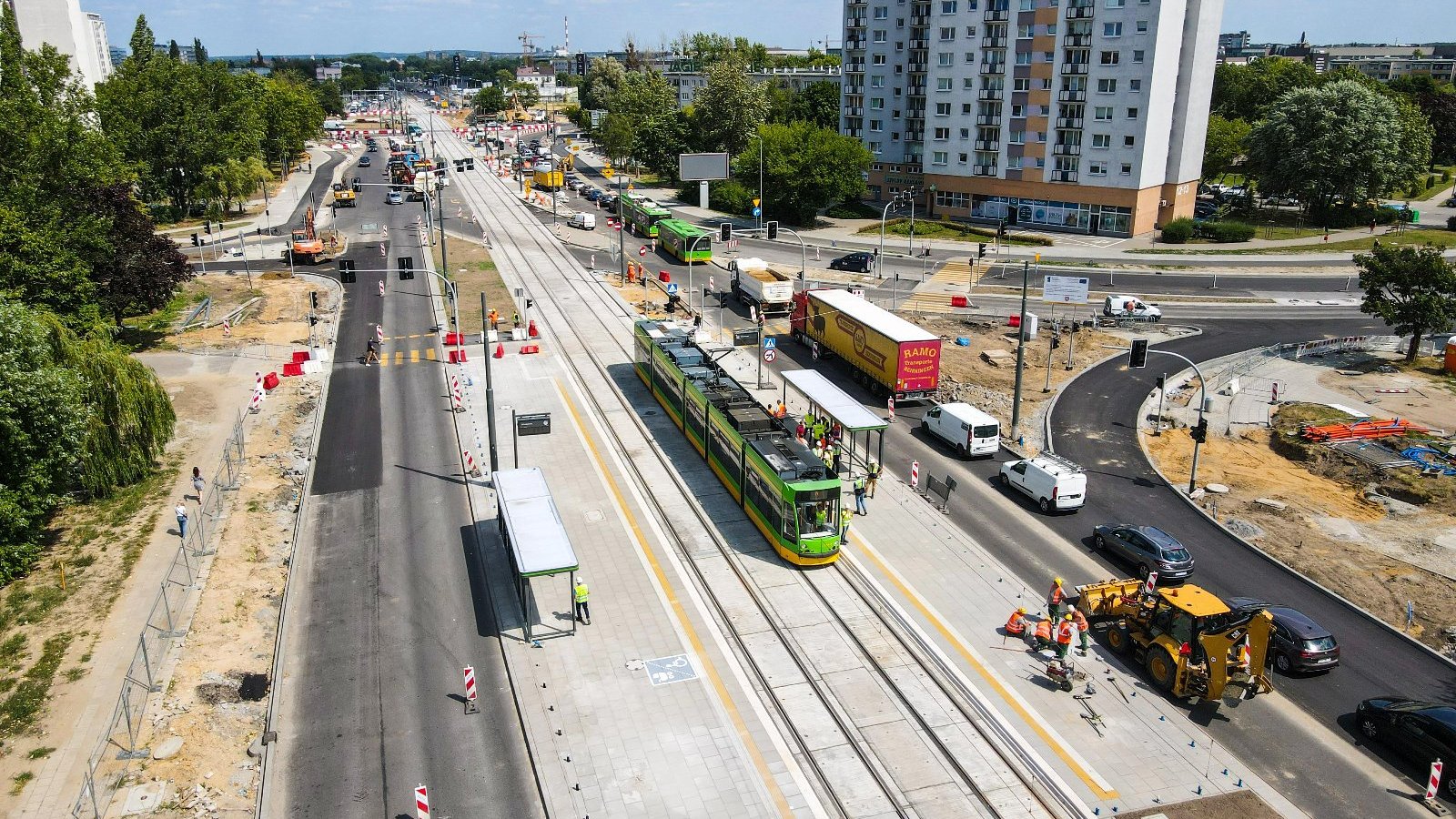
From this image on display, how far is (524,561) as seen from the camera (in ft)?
87.1

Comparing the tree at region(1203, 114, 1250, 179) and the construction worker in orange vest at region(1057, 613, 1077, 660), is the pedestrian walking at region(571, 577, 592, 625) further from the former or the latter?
the tree at region(1203, 114, 1250, 179)

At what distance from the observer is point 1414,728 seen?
21.9 m

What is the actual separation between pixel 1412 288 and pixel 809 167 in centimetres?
5255

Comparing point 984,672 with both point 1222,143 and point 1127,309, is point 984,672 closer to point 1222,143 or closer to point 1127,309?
point 1127,309

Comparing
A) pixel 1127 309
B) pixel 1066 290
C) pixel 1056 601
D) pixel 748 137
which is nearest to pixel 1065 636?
pixel 1056 601

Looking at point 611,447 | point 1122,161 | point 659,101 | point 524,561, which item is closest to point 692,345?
point 611,447

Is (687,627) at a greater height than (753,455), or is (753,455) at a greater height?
(753,455)

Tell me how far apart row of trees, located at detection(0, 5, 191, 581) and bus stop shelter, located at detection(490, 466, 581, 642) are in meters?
14.1

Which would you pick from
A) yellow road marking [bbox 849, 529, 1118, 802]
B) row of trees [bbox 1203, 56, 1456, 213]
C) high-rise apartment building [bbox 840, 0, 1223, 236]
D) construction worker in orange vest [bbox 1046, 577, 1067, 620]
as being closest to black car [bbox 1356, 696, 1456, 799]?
yellow road marking [bbox 849, 529, 1118, 802]

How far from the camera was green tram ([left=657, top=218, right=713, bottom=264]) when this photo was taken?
78.9 meters

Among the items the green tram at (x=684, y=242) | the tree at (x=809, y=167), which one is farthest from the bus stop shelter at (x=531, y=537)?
the tree at (x=809, y=167)

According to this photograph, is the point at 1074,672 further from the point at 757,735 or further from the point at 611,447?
the point at 611,447

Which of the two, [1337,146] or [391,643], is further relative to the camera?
[1337,146]

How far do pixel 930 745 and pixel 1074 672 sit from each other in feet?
17.0
